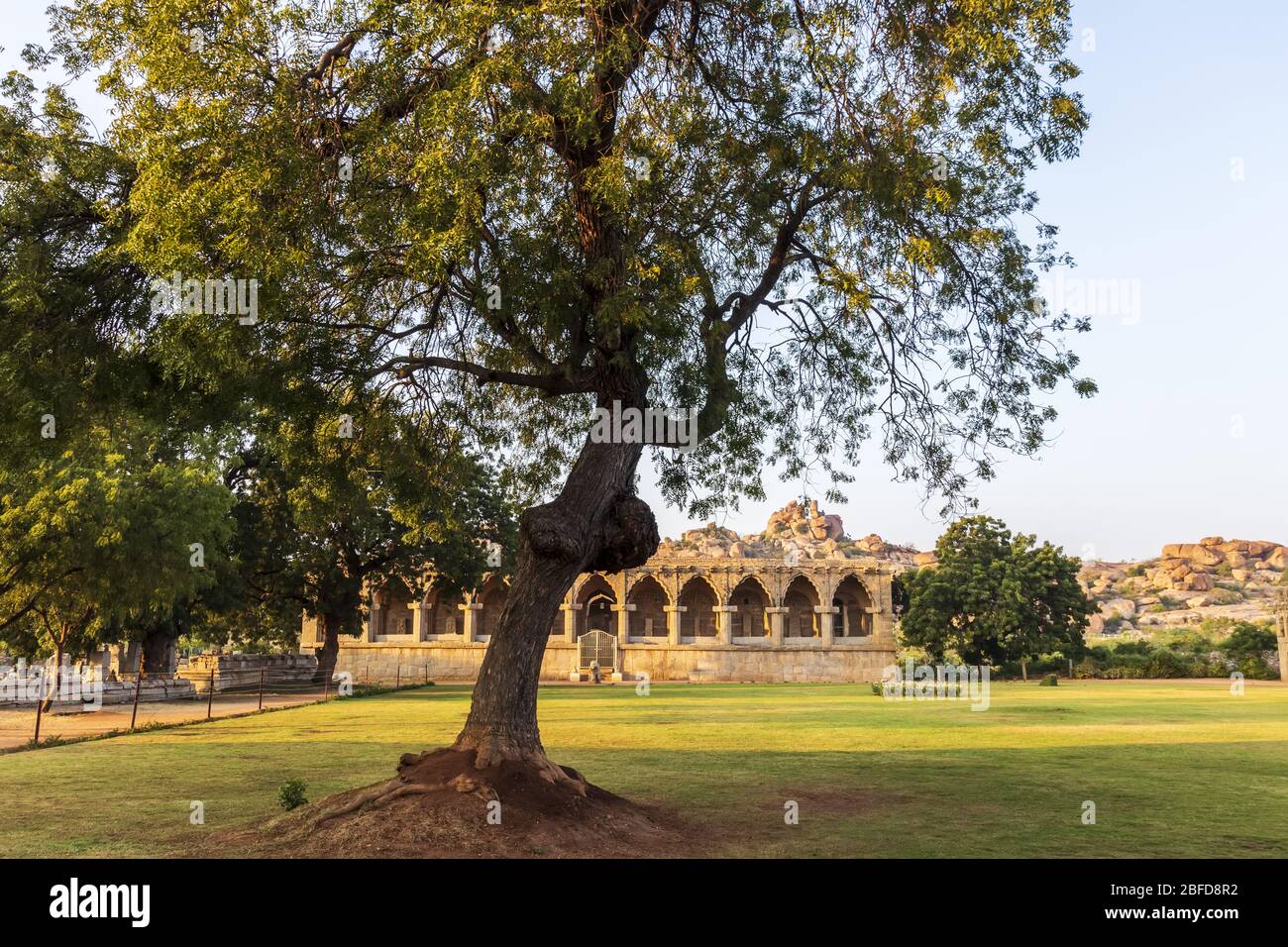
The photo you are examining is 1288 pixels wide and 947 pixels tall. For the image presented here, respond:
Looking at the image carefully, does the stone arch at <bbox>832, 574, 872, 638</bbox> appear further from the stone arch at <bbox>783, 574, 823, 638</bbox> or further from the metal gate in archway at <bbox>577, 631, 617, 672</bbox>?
the metal gate in archway at <bbox>577, 631, 617, 672</bbox>

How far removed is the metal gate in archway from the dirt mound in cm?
3628

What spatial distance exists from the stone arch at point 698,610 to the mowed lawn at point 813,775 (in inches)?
1059

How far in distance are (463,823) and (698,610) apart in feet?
144

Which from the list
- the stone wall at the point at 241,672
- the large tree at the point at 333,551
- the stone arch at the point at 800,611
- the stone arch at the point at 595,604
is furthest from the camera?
the stone arch at the point at 800,611

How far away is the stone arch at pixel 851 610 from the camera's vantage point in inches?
2000

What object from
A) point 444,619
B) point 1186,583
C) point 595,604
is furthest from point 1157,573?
point 444,619

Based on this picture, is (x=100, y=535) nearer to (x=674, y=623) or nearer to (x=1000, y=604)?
(x=674, y=623)

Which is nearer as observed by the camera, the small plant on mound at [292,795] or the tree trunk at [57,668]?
the small plant on mound at [292,795]

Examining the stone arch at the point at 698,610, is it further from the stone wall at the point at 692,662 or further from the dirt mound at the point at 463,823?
the dirt mound at the point at 463,823

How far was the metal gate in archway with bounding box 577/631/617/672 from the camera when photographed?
45562mm

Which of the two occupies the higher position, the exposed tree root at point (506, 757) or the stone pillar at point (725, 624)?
the exposed tree root at point (506, 757)

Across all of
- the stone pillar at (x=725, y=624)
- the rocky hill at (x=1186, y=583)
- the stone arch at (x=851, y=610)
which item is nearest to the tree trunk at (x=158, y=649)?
the stone pillar at (x=725, y=624)
